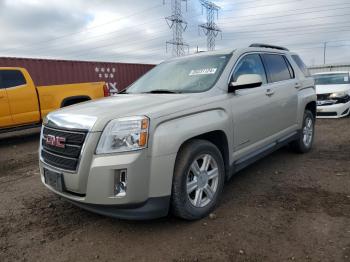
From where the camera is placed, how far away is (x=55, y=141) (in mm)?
3273

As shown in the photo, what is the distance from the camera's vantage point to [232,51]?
4.31m

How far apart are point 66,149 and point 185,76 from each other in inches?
69.5

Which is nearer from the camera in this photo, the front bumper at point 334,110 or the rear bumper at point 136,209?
the rear bumper at point 136,209

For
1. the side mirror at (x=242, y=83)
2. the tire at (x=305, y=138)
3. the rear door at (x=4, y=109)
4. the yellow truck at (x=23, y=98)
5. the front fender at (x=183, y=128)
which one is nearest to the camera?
the front fender at (x=183, y=128)

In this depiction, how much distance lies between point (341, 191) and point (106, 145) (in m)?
2.98

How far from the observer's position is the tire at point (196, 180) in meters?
3.20

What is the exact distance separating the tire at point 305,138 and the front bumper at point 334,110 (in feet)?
15.6

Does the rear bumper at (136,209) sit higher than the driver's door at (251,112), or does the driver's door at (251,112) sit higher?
the driver's door at (251,112)

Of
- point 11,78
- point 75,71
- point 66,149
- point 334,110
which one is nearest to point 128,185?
point 66,149

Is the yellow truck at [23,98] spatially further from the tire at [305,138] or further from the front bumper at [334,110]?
the front bumper at [334,110]

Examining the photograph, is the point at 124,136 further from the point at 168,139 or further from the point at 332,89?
the point at 332,89

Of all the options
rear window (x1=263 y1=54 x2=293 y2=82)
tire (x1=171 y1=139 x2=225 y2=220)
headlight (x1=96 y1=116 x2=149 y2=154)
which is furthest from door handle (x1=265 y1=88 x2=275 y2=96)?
headlight (x1=96 y1=116 x2=149 y2=154)

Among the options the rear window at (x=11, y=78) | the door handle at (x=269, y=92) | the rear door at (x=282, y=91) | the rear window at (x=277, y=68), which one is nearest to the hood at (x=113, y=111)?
the door handle at (x=269, y=92)

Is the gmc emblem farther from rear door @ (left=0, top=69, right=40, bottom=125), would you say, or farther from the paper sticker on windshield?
rear door @ (left=0, top=69, right=40, bottom=125)
